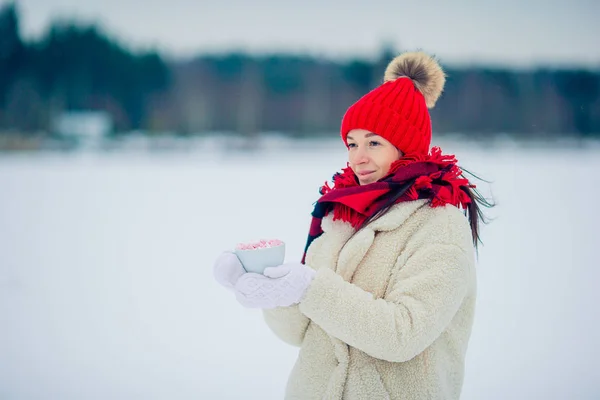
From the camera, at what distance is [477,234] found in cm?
167

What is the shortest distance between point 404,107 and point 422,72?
204mm

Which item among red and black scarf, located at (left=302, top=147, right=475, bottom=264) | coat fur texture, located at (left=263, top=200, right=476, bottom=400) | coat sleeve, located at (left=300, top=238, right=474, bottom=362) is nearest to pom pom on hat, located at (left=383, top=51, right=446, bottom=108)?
red and black scarf, located at (left=302, top=147, right=475, bottom=264)

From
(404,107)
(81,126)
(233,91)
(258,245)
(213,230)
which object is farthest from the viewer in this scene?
(233,91)

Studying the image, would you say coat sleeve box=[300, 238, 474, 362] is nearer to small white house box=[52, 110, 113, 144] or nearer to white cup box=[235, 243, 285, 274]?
white cup box=[235, 243, 285, 274]

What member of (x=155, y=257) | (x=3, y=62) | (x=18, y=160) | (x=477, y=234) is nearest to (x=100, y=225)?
(x=155, y=257)

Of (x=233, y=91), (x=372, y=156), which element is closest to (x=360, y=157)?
(x=372, y=156)

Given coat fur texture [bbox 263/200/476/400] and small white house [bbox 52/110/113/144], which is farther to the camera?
small white house [bbox 52/110/113/144]

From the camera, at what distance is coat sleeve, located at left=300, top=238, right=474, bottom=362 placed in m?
1.24

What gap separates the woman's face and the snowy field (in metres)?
2.06

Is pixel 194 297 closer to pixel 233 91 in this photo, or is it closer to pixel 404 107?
pixel 404 107

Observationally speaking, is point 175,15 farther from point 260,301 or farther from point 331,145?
point 260,301

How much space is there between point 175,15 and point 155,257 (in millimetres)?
44388

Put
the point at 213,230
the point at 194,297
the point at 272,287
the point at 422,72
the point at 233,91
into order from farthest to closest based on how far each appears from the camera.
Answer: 1. the point at 233,91
2. the point at 213,230
3. the point at 194,297
4. the point at 422,72
5. the point at 272,287

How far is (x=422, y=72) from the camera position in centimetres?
164
